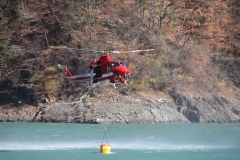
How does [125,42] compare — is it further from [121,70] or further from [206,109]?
[121,70]

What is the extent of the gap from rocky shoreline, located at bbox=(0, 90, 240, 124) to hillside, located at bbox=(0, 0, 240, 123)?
0.12 meters

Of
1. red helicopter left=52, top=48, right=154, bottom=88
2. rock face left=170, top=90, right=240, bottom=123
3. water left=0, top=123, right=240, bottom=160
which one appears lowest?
rock face left=170, top=90, right=240, bottom=123

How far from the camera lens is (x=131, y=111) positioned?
5662cm

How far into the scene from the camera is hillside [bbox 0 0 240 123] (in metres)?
60.0

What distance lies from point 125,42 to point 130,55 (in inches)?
89.8

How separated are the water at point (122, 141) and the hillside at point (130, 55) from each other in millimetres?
4742

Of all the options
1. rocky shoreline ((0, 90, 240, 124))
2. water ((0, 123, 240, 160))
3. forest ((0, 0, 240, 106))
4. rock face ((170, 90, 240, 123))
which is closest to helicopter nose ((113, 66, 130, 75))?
water ((0, 123, 240, 160))

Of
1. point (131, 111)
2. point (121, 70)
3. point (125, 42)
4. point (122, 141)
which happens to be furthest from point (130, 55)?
point (121, 70)

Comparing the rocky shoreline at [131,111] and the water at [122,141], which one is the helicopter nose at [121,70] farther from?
the rocky shoreline at [131,111]

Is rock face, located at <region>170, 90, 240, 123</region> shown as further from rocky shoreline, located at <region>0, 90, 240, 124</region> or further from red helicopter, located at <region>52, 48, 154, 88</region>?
red helicopter, located at <region>52, 48, 154, 88</region>

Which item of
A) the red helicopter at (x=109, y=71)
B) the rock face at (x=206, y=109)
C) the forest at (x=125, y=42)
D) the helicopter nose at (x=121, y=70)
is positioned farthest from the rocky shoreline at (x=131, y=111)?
the helicopter nose at (x=121, y=70)

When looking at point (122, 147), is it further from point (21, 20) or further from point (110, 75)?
point (21, 20)

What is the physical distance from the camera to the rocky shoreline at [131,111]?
184 ft

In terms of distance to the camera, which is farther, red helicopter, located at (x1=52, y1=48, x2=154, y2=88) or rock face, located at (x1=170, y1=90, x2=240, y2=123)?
rock face, located at (x1=170, y1=90, x2=240, y2=123)
